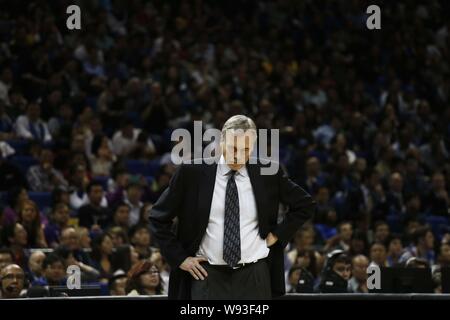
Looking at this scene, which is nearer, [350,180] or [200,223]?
[200,223]

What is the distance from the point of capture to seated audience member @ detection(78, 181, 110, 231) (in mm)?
10375

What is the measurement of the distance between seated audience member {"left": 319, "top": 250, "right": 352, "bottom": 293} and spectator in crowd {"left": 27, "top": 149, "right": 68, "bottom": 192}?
3.76 meters

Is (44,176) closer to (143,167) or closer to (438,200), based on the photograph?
(143,167)

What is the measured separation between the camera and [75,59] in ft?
43.0

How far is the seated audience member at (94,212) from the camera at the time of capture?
1038cm

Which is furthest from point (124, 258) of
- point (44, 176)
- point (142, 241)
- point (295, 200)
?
point (295, 200)

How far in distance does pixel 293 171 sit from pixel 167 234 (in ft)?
A: 26.3

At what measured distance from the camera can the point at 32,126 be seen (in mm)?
11664

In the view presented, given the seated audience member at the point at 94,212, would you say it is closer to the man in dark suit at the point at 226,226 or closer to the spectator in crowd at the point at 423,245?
the spectator in crowd at the point at 423,245

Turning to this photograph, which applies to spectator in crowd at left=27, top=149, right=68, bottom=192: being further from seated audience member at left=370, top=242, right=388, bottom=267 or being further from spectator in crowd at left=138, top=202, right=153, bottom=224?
seated audience member at left=370, top=242, right=388, bottom=267

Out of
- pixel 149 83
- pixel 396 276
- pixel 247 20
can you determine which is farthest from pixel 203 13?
pixel 396 276

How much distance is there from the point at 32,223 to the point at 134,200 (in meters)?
1.52

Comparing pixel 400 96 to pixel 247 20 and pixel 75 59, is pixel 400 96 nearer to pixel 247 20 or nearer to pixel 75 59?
pixel 247 20

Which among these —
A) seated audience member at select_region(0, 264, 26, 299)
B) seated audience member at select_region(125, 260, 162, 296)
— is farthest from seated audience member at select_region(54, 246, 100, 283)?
seated audience member at select_region(0, 264, 26, 299)
